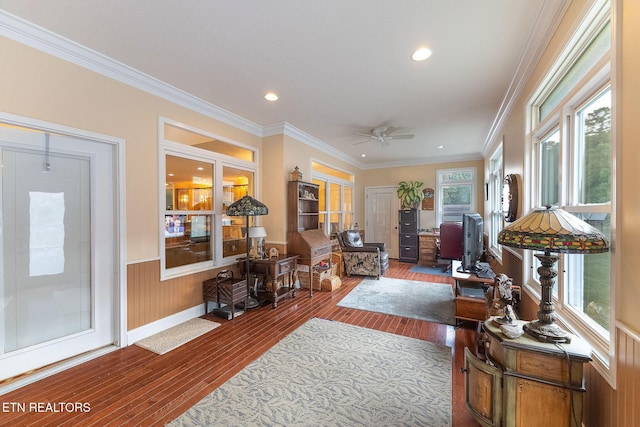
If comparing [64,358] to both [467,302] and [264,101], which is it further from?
[467,302]

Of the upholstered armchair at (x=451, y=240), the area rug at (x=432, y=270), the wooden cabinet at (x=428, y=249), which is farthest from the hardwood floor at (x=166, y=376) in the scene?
the wooden cabinet at (x=428, y=249)

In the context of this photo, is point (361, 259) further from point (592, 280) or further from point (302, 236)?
point (592, 280)

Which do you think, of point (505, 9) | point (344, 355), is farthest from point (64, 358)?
point (505, 9)

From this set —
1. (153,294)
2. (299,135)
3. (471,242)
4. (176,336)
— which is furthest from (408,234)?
(153,294)

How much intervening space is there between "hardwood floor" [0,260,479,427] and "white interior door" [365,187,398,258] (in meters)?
4.29

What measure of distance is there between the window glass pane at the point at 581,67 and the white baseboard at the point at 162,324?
14.0 ft

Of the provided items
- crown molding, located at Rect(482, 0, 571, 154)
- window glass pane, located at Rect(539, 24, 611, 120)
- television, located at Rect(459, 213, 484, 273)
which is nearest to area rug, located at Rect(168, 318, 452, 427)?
television, located at Rect(459, 213, 484, 273)

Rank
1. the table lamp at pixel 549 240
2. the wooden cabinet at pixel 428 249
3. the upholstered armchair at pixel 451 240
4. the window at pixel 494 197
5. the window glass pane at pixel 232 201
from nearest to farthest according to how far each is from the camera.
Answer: the table lamp at pixel 549 240, the window glass pane at pixel 232 201, the upholstered armchair at pixel 451 240, the window at pixel 494 197, the wooden cabinet at pixel 428 249

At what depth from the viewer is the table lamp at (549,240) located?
1.19 meters

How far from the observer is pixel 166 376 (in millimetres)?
2162

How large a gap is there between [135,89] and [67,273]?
1.96 m

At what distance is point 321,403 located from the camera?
1.87 m

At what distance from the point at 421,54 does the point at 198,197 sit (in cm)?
310

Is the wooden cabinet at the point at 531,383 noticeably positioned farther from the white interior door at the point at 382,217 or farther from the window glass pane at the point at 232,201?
the white interior door at the point at 382,217
